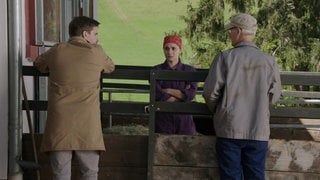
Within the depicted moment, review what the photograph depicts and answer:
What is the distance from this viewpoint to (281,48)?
1773 centimetres

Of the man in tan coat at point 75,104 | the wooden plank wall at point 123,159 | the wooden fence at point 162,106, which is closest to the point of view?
the man in tan coat at point 75,104

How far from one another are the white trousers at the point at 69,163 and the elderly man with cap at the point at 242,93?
0.95 meters

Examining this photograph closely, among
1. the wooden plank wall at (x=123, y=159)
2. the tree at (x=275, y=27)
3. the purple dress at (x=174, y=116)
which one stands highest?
the tree at (x=275, y=27)

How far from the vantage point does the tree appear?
1700 cm

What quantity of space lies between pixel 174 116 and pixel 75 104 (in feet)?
3.29

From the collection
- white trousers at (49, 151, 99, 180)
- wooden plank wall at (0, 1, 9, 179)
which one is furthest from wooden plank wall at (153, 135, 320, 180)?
wooden plank wall at (0, 1, 9, 179)

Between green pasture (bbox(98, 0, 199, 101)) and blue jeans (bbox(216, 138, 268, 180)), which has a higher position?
green pasture (bbox(98, 0, 199, 101))

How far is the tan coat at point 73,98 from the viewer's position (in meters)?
4.05

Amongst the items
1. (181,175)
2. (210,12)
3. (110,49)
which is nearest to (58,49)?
(181,175)

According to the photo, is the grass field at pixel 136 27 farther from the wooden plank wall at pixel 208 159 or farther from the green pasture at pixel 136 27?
the wooden plank wall at pixel 208 159

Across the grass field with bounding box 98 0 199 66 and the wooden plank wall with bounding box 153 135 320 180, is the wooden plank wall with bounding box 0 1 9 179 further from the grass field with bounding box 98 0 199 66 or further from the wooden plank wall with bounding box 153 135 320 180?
the grass field with bounding box 98 0 199 66

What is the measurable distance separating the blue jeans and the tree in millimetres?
Result: 13250

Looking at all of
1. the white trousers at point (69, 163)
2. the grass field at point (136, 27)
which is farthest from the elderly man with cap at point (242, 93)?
the grass field at point (136, 27)

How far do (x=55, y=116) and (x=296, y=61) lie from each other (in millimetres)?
14250
